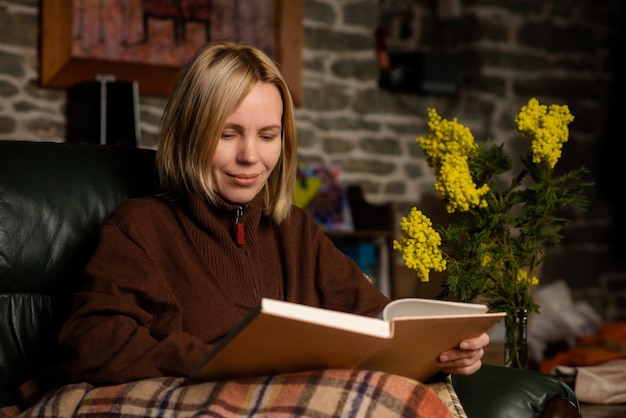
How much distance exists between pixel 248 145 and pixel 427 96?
2947 millimetres

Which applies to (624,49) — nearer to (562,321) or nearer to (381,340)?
(562,321)

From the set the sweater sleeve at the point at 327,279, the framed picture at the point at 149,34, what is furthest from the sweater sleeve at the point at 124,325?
the framed picture at the point at 149,34

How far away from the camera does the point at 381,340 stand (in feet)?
3.91

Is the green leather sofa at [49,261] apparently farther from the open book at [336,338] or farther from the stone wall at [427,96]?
the stone wall at [427,96]

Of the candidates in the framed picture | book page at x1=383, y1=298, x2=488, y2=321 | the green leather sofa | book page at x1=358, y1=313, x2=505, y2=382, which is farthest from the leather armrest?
the framed picture

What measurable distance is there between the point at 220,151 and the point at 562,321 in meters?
3.06

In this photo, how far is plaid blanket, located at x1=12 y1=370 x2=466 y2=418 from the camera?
1.20m

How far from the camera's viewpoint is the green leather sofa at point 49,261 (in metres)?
1.56

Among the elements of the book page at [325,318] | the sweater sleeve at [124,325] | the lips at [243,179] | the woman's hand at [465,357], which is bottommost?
the woman's hand at [465,357]

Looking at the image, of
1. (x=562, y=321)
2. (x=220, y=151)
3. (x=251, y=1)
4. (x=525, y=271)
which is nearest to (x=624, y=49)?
(x=562, y=321)

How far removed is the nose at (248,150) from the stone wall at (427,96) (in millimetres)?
1962

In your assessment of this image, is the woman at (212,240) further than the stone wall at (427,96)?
No

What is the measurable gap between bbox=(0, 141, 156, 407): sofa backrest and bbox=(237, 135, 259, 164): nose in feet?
1.00

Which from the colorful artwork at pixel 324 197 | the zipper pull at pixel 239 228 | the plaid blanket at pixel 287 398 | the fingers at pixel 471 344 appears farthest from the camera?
the colorful artwork at pixel 324 197
